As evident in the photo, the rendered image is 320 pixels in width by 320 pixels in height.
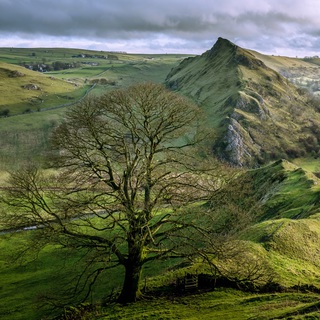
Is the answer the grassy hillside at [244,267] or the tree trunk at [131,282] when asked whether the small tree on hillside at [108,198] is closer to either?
the tree trunk at [131,282]

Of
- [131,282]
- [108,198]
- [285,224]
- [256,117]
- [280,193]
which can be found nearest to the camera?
[131,282]

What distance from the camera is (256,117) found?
6314 inches

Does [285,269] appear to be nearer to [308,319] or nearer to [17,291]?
[308,319]

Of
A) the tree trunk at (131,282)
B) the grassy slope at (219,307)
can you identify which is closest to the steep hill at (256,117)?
the tree trunk at (131,282)

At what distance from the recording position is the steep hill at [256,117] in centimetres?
14000

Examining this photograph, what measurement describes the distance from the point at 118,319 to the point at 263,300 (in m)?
11.9

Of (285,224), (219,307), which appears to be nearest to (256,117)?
(285,224)

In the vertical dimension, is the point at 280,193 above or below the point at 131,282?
above

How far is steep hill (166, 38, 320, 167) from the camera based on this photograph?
5512 inches

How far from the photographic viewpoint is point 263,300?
104ft

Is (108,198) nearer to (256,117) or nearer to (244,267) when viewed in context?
(244,267)

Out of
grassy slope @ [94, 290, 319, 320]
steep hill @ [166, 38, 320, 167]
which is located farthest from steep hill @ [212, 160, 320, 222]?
steep hill @ [166, 38, 320, 167]

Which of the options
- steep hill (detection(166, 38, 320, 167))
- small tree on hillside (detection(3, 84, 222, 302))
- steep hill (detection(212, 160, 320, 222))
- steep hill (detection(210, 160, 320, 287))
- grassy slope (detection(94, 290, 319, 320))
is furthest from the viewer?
steep hill (detection(166, 38, 320, 167))

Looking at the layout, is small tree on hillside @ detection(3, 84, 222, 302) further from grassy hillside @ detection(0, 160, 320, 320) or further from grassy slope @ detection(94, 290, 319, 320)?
grassy hillside @ detection(0, 160, 320, 320)
